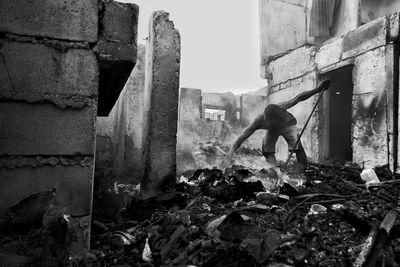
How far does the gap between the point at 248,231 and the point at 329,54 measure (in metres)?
8.58

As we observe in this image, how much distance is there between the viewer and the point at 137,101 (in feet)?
25.8

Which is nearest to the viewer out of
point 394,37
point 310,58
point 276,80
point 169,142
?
point 169,142

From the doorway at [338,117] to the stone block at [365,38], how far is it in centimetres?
133

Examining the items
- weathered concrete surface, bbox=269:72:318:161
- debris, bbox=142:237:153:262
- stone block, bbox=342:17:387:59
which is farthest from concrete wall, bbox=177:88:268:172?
debris, bbox=142:237:153:262

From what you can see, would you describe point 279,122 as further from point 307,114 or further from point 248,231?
point 248,231

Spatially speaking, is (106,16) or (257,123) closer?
(106,16)

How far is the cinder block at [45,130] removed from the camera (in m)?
1.87

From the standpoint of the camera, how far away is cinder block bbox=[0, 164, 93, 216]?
1.88 meters

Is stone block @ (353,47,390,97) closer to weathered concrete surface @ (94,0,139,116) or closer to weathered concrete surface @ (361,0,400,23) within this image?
weathered concrete surface @ (361,0,400,23)

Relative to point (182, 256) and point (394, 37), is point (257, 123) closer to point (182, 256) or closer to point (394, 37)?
point (394, 37)

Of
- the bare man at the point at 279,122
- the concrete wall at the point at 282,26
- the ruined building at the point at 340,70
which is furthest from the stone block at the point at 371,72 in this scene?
the concrete wall at the point at 282,26

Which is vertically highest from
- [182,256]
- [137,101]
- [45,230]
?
[137,101]

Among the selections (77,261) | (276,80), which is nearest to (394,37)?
(276,80)

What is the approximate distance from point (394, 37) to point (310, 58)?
→ 3.17m
